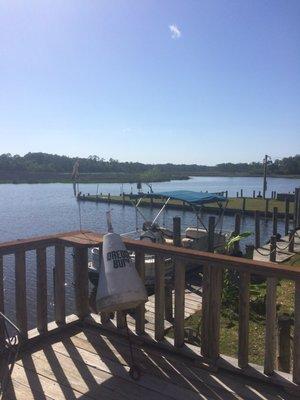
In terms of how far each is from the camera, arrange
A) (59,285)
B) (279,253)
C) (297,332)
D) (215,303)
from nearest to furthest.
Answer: (297,332) → (215,303) → (59,285) → (279,253)

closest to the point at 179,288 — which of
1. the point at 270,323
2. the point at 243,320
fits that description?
the point at 243,320

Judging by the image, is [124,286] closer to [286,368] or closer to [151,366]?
[151,366]

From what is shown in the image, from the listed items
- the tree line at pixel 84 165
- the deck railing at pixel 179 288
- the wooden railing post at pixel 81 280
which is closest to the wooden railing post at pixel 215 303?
the deck railing at pixel 179 288

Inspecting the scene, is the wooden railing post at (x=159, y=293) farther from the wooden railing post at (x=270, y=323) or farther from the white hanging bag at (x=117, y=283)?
the wooden railing post at (x=270, y=323)

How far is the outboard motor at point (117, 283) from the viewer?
3.49 metres

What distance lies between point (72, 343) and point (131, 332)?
2.14 ft

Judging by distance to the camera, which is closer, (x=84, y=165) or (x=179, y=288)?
(x=179, y=288)

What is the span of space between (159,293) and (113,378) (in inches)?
37.5

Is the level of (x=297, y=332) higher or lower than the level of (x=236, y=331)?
higher

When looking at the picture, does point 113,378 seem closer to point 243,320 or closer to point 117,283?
point 117,283

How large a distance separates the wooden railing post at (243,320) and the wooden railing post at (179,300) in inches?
24.0

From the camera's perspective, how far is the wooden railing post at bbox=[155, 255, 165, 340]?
13.3 ft

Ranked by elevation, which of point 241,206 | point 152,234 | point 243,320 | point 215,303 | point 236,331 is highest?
point 215,303

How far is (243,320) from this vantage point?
3592mm
